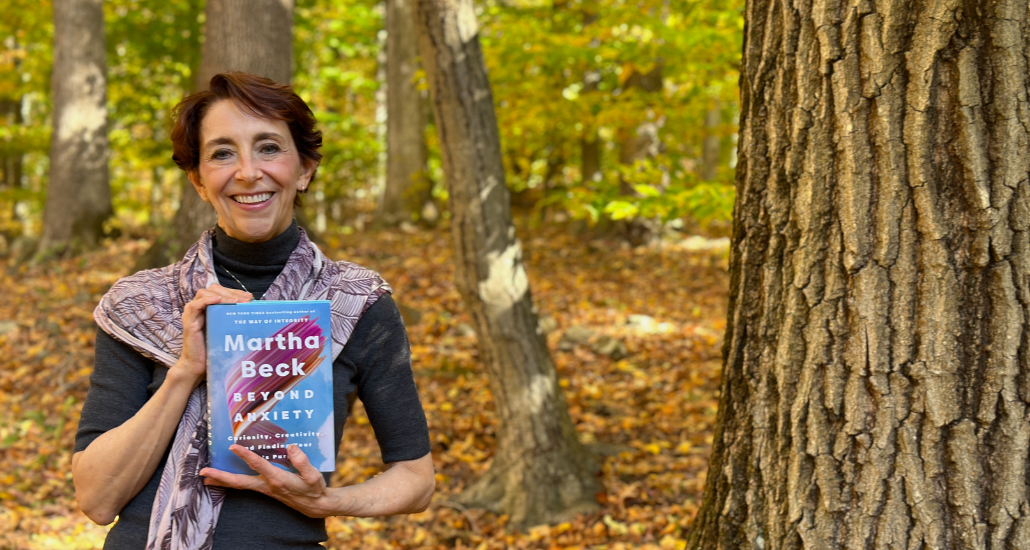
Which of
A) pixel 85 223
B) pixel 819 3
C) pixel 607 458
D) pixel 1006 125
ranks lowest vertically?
pixel 607 458

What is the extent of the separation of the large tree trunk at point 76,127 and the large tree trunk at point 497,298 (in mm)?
7540

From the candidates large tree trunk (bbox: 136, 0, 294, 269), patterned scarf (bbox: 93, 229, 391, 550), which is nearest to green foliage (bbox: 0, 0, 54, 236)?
large tree trunk (bbox: 136, 0, 294, 269)

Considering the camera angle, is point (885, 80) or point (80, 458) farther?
point (885, 80)

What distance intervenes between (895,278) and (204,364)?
1.69 metres

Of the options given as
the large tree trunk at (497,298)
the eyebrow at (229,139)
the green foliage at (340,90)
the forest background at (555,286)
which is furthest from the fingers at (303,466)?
the green foliage at (340,90)

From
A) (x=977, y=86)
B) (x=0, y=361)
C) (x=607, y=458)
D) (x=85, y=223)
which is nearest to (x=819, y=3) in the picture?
(x=977, y=86)

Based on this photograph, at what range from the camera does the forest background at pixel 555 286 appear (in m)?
4.63

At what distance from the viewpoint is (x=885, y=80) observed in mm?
1896

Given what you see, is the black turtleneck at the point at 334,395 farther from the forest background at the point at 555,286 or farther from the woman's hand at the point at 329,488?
the forest background at the point at 555,286

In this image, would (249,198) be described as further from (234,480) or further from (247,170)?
(234,480)

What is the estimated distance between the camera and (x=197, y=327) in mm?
1449

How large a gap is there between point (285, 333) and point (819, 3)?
1666 millimetres

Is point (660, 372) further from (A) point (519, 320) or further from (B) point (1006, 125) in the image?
(B) point (1006, 125)

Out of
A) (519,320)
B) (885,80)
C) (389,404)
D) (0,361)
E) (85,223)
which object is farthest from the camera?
(85,223)
